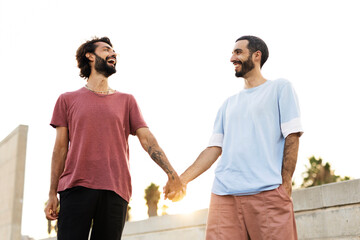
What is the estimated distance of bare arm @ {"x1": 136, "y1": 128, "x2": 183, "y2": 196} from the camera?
12.5 ft

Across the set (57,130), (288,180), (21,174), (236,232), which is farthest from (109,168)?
(21,174)

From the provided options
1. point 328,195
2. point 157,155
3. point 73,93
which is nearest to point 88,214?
point 157,155

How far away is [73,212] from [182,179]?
0.93 m

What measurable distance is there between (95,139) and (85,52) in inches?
33.8

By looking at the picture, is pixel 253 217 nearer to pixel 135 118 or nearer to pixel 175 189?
pixel 175 189

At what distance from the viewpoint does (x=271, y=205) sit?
3.28m

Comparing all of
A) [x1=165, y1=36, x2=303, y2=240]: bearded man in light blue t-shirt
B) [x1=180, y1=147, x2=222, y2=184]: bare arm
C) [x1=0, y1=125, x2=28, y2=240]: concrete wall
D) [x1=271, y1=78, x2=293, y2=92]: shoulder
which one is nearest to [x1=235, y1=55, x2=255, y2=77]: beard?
[x1=165, y1=36, x2=303, y2=240]: bearded man in light blue t-shirt

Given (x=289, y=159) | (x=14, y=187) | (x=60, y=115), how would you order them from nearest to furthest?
(x=289, y=159)
(x=60, y=115)
(x=14, y=187)

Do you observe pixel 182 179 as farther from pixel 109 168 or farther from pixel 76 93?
pixel 76 93

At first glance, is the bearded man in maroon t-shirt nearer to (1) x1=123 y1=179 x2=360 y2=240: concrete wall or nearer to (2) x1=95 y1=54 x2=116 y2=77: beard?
(2) x1=95 y1=54 x2=116 y2=77: beard

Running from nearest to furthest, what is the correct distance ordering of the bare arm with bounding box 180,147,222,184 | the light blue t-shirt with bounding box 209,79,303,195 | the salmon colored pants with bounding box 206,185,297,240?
1. the salmon colored pants with bounding box 206,185,297,240
2. the light blue t-shirt with bounding box 209,79,303,195
3. the bare arm with bounding box 180,147,222,184

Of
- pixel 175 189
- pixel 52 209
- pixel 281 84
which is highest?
pixel 281 84

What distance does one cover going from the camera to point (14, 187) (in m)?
6.64

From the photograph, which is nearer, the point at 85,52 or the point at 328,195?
Result: the point at 85,52
